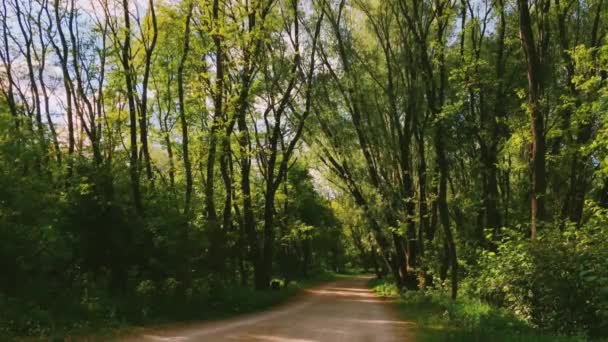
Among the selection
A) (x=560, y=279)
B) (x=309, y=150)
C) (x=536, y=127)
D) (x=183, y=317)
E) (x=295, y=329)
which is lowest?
(x=295, y=329)

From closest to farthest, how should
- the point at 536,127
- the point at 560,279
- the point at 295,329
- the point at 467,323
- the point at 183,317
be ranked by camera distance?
the point at 560,279
the point at 467,323
the point at 295,329
the point at 536,127
the point at 183,317

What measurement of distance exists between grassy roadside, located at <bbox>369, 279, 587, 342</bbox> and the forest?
0.56 meters

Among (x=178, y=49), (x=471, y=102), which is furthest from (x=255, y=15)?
(x=471, y=102)

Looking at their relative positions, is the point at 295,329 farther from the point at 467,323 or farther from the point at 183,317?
the point at 467,323

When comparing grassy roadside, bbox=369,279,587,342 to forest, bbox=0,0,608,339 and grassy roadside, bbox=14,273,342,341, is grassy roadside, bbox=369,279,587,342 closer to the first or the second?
forest, bbox=0,0,608,339

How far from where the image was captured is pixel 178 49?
858 inches

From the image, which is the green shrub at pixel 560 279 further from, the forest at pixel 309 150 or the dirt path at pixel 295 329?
the dirt path at pixel 295 329

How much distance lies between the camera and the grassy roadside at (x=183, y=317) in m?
10.3

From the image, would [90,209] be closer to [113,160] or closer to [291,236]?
[113,160]

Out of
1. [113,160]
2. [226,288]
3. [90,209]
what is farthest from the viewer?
[226,288]

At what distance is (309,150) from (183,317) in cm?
1632

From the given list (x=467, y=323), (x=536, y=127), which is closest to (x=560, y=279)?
(x=467, y=323)

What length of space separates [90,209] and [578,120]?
586 inches

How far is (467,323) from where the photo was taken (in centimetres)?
1158
